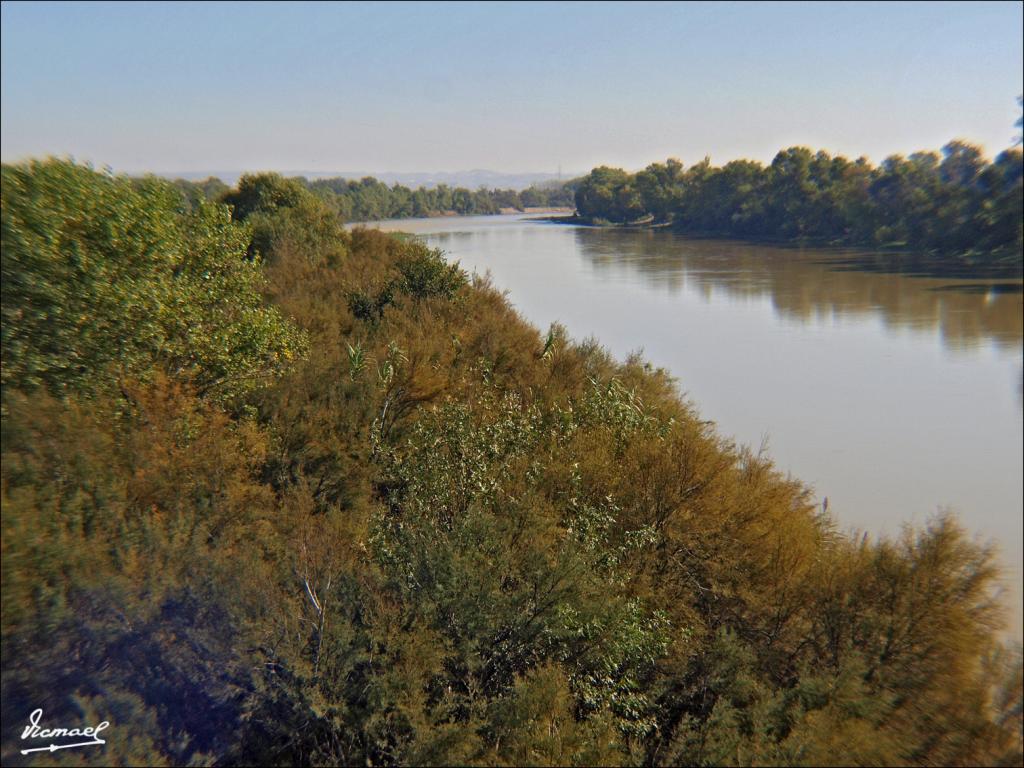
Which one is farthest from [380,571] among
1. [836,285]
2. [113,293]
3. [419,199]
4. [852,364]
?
[419,199]

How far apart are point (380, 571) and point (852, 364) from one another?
13973mm

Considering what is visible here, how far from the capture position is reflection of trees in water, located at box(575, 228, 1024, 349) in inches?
707

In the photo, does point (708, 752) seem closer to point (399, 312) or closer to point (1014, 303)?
point (399, 312)

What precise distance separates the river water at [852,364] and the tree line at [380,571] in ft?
7.23

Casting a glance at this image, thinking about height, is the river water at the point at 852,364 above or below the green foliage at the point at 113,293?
below

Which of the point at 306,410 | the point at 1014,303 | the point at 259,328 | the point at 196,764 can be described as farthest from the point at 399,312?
the point at 1014,303

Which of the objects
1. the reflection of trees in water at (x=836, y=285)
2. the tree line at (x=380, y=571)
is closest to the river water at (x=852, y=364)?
the reflection of trees in water at (x=836, y=285)

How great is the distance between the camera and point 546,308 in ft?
85.1

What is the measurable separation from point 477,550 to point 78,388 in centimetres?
442

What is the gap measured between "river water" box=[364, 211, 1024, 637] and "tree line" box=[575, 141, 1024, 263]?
2.37 meters

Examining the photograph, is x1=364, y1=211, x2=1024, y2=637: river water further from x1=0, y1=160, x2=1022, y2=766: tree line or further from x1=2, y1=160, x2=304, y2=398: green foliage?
x1=2, y1=160, x2=304, y2=398: green foliage

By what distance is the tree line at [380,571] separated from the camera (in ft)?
15.3

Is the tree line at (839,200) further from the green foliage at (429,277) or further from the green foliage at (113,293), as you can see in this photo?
the green foliage at (113,293)

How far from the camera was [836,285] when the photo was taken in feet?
90.7
